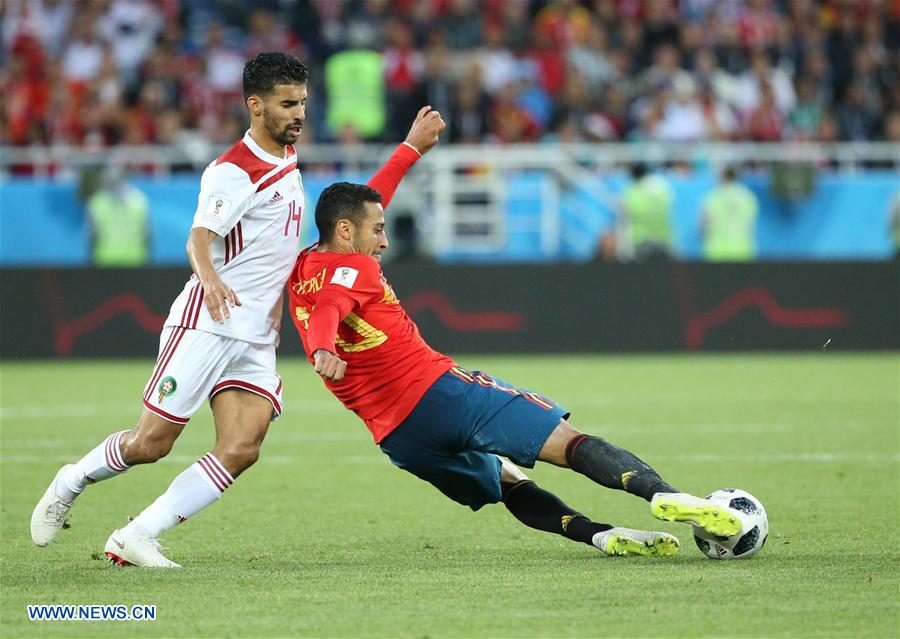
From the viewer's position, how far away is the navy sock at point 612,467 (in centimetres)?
584

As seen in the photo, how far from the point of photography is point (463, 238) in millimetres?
19047

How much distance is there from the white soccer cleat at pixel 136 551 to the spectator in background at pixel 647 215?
42.4 feet

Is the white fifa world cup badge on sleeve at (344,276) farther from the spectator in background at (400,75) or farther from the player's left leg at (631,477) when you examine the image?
the spectator in background at (400,75)

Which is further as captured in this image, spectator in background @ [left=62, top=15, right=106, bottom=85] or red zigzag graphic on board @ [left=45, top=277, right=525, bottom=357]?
spectator in background @ [left=62, top=15, right=106, bottom=85]

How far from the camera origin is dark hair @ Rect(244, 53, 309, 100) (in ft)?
20.4

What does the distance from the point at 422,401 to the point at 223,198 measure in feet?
3.82

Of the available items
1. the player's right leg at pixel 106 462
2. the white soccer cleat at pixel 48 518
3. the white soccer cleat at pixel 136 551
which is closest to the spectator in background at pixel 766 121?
the player's right leg at pixel 106 462

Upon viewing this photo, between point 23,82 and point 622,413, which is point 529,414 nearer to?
point 622,413

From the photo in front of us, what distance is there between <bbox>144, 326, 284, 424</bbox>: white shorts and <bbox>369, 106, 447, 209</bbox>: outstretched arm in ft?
3.24

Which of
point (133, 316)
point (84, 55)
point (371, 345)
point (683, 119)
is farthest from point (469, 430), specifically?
point (84, 55)

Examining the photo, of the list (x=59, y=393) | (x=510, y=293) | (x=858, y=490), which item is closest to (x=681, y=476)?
(x=858, y=490)

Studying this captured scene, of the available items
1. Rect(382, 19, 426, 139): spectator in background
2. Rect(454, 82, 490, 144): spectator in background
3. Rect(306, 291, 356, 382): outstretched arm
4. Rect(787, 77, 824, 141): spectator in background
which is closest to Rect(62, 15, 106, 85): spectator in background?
Rect(382, 19, 426, 139): spectator in background

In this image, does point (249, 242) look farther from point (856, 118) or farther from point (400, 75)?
point (856, 118)

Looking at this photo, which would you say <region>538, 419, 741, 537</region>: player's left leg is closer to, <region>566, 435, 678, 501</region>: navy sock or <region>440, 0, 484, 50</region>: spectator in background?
<region>566, 435, 678, 501</region>: navy sock
